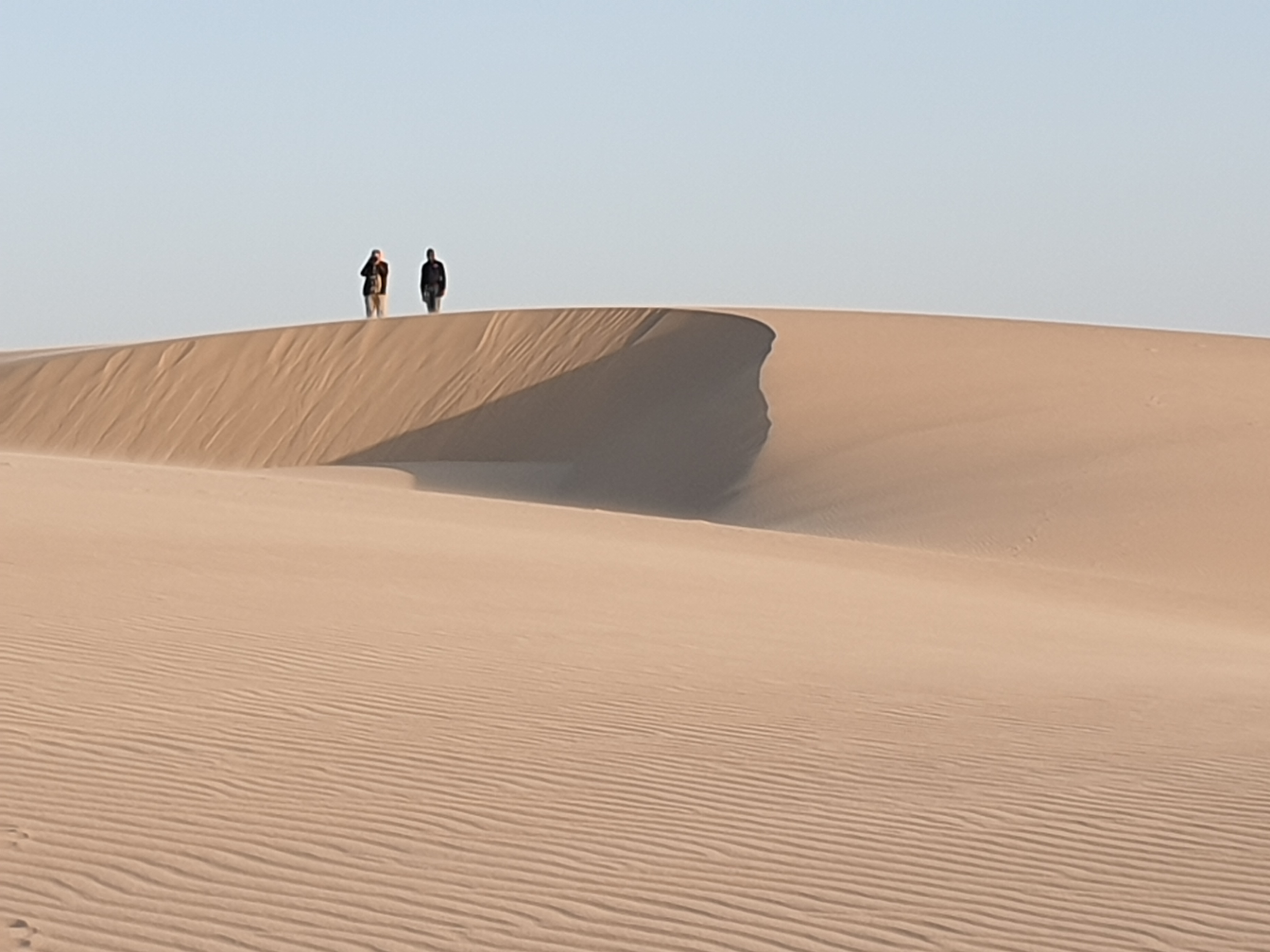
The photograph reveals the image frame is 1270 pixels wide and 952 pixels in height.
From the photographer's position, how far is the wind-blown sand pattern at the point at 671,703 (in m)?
4.85

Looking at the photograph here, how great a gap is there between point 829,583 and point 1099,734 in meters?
6.72

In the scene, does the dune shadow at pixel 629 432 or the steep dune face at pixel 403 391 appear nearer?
the dune shadow at pixel 629 432

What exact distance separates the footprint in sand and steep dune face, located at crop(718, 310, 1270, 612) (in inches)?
563

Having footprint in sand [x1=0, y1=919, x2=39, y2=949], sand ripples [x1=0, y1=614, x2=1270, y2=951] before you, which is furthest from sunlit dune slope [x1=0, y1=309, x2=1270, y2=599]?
footprint in sand [x1=0, y1=919, x2=39, y2=949]

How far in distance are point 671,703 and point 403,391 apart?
2401 cm

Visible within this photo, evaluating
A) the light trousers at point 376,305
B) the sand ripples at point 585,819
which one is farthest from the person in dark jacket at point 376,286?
the sand ripples at point 585,819

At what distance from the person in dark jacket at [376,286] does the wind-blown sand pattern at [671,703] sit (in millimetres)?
6815

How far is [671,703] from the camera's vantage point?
7844 mm

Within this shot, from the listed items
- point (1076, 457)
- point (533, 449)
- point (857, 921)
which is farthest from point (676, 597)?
point (533, 449)

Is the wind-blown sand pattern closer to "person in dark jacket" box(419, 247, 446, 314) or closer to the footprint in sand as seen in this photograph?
the footprint in sand

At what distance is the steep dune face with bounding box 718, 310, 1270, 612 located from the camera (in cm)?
1884

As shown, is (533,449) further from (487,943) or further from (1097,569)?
(487,943)

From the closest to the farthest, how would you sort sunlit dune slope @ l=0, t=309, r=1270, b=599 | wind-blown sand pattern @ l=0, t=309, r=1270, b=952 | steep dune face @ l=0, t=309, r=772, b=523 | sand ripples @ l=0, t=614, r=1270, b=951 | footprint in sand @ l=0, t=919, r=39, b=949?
footprint in sand @ l=0, t=919, r=39, b=949 → sand ripples @ l=0, t=614, r=1270, b=951 → wind-blown sand pattern @ l=0, t=309, r=1270, b=952 → sunlit dune slope @ l=0, t=309, r=1270, b=599 → steep dune face @ l=0, t=309, r=772, b=523

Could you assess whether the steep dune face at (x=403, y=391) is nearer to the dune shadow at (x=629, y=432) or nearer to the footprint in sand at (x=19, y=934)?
the dune shadow at (x=629, y=432)
